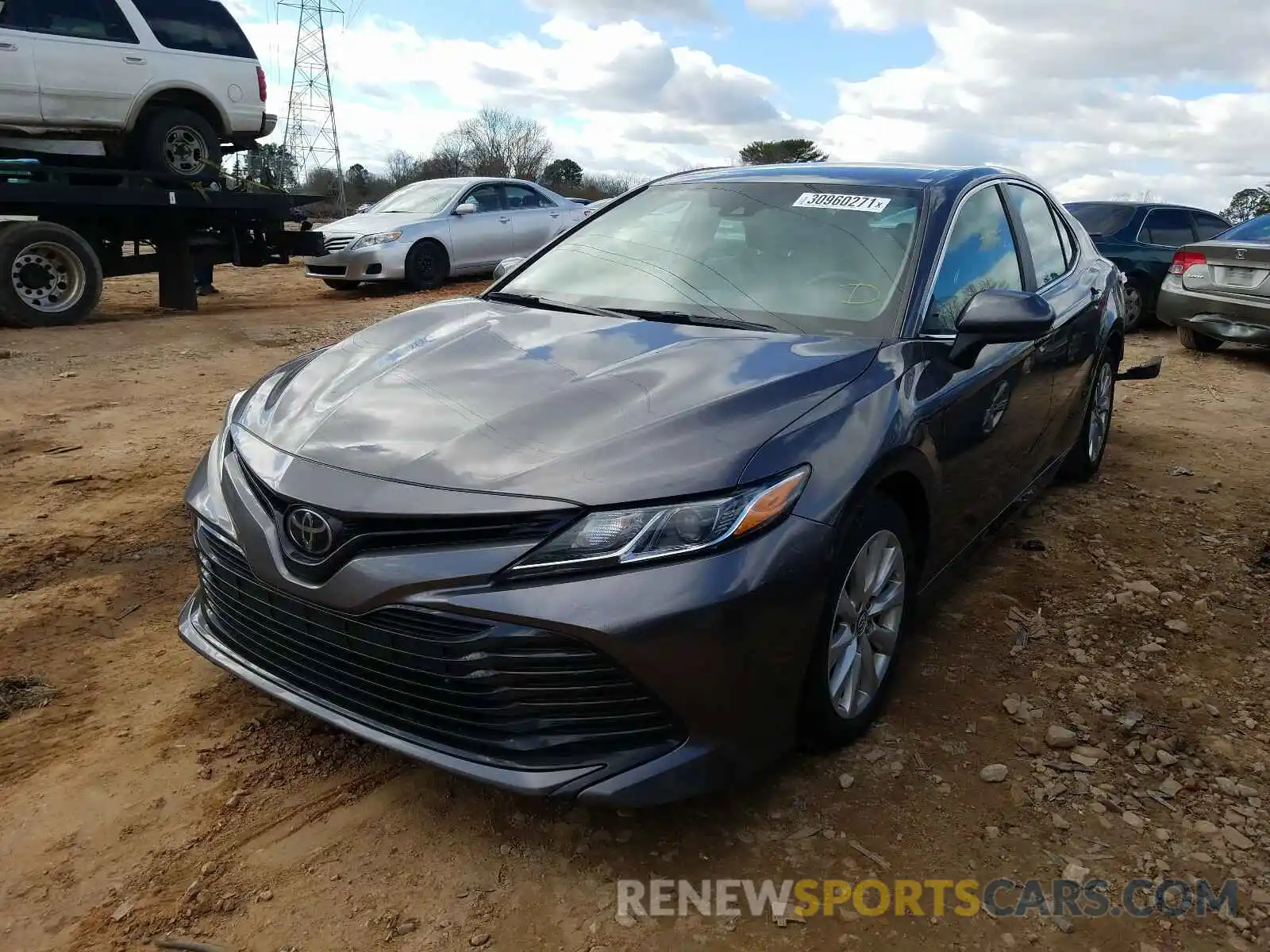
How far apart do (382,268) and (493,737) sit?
1016 cm

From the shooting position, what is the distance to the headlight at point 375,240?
11.4 meters

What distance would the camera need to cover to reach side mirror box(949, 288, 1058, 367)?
2.81m

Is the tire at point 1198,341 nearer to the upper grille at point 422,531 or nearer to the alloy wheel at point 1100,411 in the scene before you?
the alloy wheel at point 1100,411

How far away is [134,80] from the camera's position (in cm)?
923

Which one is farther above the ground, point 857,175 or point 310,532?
point 857,175

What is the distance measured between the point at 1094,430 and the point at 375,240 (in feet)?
29.1

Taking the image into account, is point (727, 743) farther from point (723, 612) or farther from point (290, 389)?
point (290, 389)

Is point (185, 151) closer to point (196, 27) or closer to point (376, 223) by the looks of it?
point (196, 27)

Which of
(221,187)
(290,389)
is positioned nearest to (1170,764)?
(290,389)

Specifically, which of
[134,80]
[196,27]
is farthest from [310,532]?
[196,27]

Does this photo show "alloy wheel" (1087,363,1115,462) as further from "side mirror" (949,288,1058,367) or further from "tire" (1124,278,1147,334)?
"tire" (1124,278,1147,334)

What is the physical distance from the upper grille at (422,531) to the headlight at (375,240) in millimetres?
9943

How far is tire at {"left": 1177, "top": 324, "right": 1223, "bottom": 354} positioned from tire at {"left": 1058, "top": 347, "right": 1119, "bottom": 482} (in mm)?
5383

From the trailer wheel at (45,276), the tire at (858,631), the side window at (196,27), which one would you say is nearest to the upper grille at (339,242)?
the side window at (196,27)
